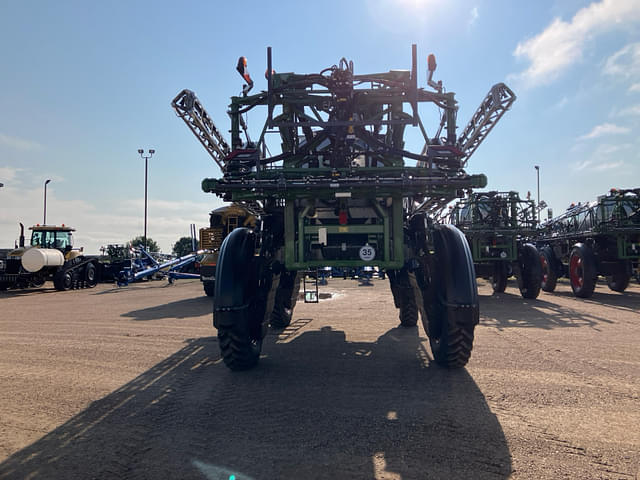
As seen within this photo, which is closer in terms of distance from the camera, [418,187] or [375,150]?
[418,187]

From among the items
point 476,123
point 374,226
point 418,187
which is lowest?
point 374,226

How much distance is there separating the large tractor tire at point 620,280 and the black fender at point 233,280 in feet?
41.2

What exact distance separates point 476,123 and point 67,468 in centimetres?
1613

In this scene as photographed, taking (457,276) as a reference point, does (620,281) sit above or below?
below

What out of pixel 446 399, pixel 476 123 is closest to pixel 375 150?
pixel 446 399

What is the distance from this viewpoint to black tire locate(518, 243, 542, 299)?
476 inches

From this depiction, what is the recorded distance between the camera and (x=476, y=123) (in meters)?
15.6

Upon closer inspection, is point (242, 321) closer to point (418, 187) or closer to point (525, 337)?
point (418, 187)

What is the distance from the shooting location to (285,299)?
7.33 metres

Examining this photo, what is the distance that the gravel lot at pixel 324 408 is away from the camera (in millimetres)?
2691

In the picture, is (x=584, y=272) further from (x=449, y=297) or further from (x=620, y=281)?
(x=449, y=297)

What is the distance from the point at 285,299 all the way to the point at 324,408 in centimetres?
377

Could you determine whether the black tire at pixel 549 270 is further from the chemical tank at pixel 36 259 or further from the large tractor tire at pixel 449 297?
the chemical tank at pixel 36 259

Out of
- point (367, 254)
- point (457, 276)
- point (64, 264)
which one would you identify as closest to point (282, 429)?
point (367, 254)
